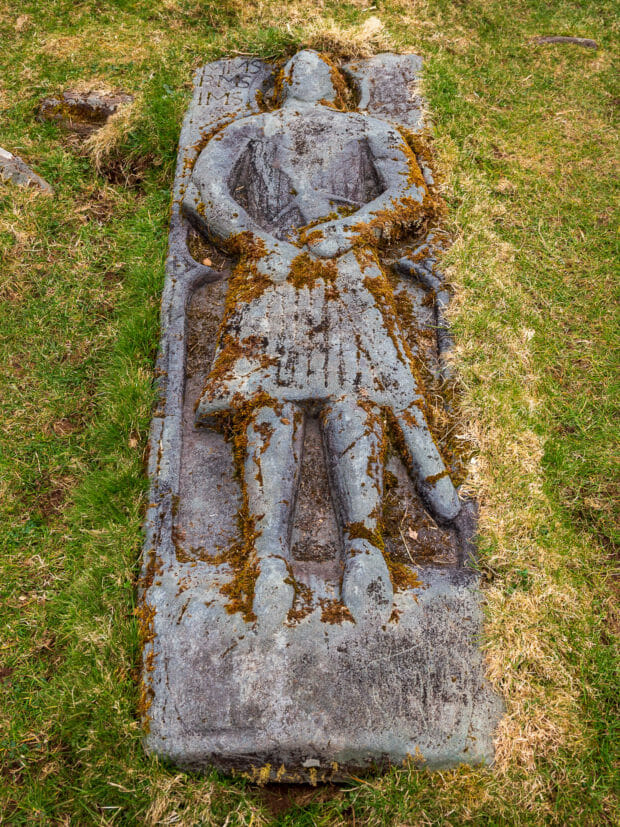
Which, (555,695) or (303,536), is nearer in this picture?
(555,695)

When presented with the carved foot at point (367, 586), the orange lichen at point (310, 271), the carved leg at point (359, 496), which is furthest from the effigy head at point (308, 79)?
the carved foot at point (367, 586)

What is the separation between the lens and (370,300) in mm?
3074

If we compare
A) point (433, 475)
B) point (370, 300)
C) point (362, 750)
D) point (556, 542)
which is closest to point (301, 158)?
point (370, 300)

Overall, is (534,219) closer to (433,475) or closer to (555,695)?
(433,475)

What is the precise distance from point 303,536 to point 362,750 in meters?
0.81

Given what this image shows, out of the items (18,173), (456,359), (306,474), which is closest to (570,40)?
(456,359)

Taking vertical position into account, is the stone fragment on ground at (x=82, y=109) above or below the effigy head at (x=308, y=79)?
below

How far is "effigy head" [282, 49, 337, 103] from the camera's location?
4.09 meters

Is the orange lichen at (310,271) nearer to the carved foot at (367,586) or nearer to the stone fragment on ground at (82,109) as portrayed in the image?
the carved foot at (367,586)

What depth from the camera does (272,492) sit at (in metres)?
2.50

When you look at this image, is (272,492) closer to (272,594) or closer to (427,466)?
(272,594)

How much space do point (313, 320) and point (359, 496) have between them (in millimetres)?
946

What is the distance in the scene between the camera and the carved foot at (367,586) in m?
2.28

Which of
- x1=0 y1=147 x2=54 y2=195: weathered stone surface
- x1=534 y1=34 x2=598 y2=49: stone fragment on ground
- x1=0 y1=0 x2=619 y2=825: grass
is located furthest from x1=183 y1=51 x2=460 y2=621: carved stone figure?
x1=534 y1=34 x2=598 y2=49: stone fragment on ground
